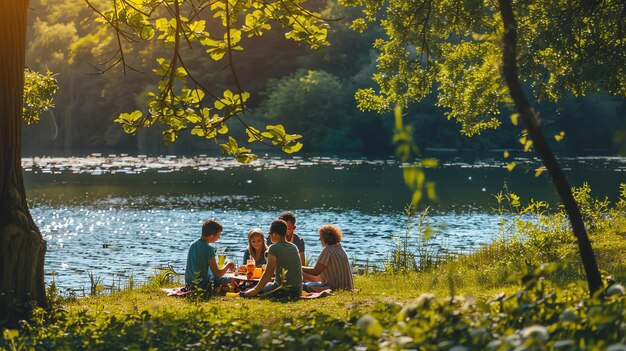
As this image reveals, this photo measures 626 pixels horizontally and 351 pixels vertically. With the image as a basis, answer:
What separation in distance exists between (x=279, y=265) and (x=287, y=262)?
0.11 metres

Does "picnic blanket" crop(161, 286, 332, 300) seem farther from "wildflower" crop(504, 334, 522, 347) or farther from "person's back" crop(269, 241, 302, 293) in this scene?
"wildflower" crop(504, 334, 522, 347)

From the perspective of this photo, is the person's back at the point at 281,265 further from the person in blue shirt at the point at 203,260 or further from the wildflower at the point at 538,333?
the wildflower at the point at 538,333

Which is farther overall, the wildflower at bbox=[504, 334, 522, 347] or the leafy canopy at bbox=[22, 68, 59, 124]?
the leafy canopy at bbox=[22, 68, 59, 124]

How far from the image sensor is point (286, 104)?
224ft

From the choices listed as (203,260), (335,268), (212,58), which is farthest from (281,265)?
(212,58)

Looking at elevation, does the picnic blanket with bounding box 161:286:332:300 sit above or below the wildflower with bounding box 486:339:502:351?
below

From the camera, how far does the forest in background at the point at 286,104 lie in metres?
64.0

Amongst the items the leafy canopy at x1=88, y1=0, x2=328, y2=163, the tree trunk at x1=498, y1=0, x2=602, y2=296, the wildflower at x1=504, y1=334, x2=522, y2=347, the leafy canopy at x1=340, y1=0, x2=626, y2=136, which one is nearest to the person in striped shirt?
the leafy canopy at x1=88, y1=0, x2=328, y2=163

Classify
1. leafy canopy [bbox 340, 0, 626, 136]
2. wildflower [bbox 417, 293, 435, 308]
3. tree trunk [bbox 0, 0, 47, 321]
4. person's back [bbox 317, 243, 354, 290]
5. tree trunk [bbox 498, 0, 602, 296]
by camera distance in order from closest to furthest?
wildflower [bbox 417, 293, 435, 308] < tree trunk [bbox 498, 0, 602, 296] < tree trunk [bbox 0, 0, 47, 321] < person's back [bbox 317, 243, 354, 290] < leafy canopy [bbox 340, 0, 626, 136]

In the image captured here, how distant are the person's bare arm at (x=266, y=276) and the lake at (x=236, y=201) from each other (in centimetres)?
293

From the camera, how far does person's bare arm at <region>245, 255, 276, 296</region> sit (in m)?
10.8

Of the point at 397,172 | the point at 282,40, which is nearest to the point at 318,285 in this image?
the point at 397,172

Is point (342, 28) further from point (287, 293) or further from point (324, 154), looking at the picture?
point (287, 293)

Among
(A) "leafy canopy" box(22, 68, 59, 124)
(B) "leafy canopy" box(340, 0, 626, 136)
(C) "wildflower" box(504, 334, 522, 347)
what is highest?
(B) "leafy canopy" box(340, 0, 626, 136)
